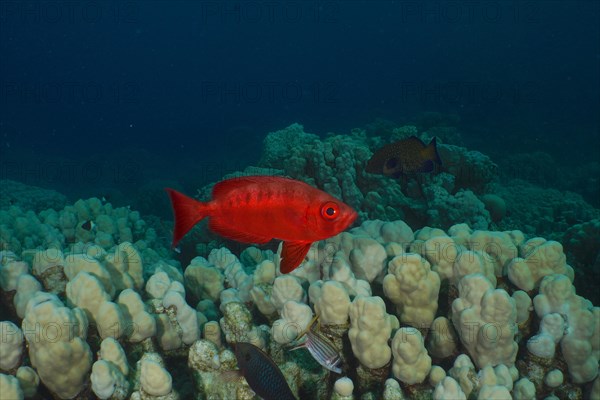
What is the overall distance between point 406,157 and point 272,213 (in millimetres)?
2966

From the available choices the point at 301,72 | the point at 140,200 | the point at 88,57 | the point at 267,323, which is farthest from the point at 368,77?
the point at 267,323

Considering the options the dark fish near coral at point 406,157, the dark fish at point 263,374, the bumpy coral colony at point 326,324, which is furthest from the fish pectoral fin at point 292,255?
the dark fish near coral at point 406,157

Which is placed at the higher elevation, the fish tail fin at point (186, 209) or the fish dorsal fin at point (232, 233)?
the fish tail fin at point (186, 209)

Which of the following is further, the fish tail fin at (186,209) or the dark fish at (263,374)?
the fish tail fin at (186,209)

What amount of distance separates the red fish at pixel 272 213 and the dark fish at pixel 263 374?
1.57 feet

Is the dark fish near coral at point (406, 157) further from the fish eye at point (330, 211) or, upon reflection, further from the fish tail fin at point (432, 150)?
the fish eye at point (330, 211)

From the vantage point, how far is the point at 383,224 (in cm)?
425

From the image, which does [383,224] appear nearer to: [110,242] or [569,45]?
[110,242]

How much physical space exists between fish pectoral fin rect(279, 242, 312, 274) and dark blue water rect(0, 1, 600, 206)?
1421cm

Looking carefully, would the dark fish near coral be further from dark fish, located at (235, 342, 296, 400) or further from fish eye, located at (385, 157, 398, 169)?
dark fish, located at (235, 342, 296, 400)

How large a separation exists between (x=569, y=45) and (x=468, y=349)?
12064 centimetres

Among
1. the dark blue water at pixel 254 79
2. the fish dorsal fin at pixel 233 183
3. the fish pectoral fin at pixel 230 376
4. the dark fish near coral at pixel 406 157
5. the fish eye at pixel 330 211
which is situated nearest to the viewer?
the fish eye at pixel 330 211

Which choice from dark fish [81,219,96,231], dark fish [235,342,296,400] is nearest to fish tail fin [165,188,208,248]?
dark fish [235,342,296,400]

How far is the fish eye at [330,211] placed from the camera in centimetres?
200
